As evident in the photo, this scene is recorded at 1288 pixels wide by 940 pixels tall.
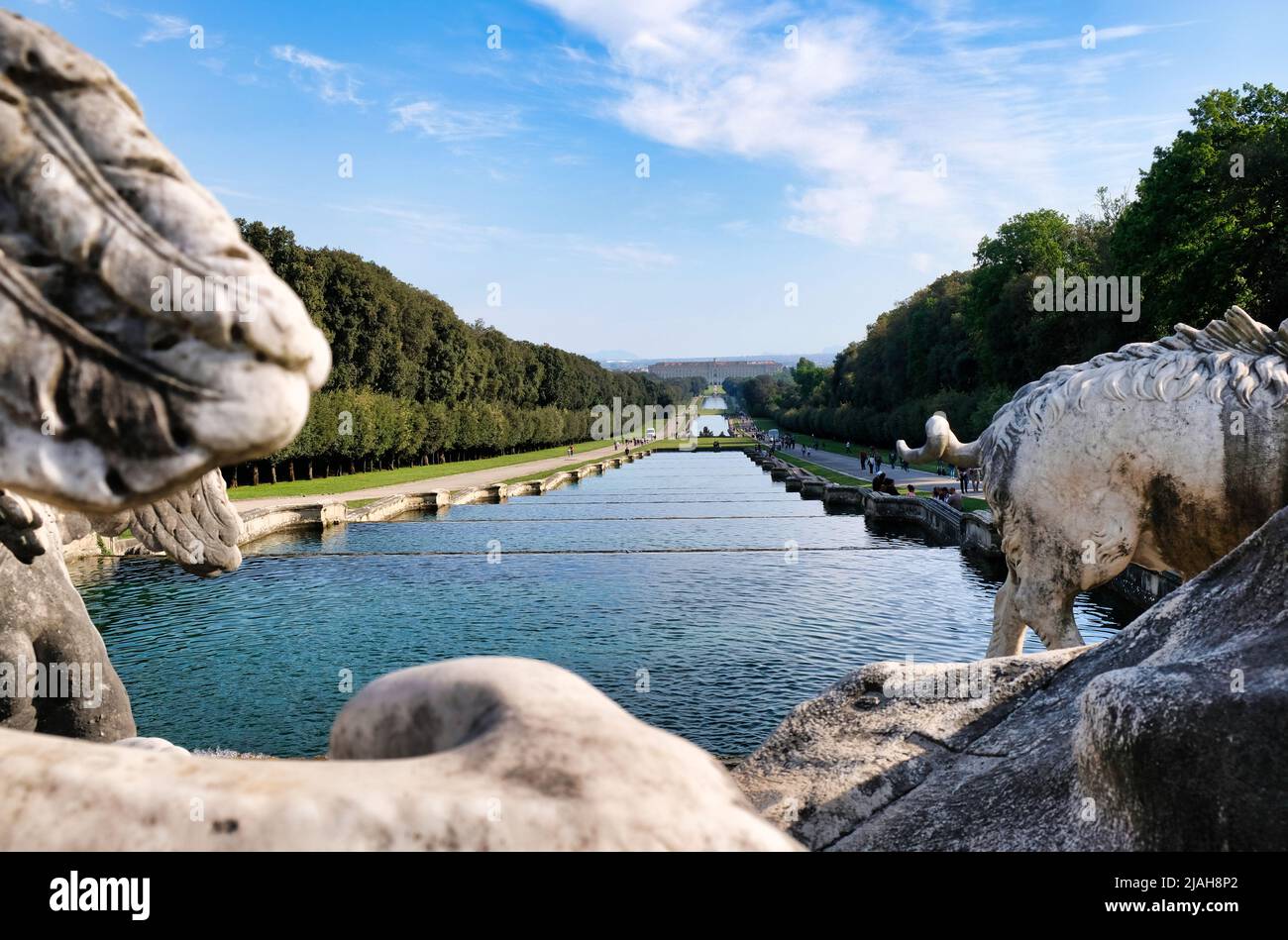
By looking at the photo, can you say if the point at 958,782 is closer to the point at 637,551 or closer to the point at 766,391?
the point at 637,551

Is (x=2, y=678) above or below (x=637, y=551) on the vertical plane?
above

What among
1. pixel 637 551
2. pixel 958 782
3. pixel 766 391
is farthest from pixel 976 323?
pixel 766 391

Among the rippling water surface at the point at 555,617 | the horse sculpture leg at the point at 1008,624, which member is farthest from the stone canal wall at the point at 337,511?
the horse sculpture leg at the point at 1008,624

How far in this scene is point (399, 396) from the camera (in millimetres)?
53281

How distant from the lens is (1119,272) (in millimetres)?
30312

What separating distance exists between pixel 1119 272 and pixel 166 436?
1309 inches

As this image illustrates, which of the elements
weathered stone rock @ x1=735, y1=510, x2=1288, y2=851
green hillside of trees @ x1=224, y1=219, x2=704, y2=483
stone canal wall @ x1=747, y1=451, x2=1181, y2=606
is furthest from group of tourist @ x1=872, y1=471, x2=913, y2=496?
weathered stone rock @ x1=735, y1=510, x2=1288, y2=851

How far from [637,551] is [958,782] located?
719 inches

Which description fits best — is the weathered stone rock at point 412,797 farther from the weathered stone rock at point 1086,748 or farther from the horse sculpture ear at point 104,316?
the weathered stone rock at point 1086,748

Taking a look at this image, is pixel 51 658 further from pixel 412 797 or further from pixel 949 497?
pixel 949 497

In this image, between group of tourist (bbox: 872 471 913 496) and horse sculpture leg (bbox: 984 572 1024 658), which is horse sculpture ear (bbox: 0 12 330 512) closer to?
horse sculpture leg (bbox: 984 572 1024 658)

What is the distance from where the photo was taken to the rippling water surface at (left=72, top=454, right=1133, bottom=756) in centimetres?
1148

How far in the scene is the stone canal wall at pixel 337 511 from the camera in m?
20.9

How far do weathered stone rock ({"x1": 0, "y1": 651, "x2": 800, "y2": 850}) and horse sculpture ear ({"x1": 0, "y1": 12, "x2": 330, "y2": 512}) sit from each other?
0.35 metres
